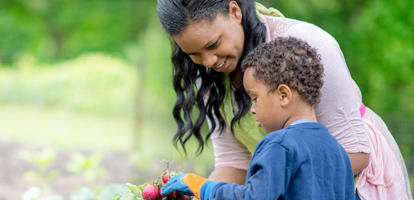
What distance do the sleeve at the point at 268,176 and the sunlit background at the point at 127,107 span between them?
59cm

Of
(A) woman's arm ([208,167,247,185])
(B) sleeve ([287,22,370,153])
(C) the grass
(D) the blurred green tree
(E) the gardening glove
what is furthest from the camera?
(D) the blurred green tree

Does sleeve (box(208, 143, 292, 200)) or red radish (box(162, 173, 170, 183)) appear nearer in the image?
sleeve (box(208, 143, 292, 200))

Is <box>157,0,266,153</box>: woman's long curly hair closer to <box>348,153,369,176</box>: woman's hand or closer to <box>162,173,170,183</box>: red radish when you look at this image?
<box>162,173,170,183</box>: red radish

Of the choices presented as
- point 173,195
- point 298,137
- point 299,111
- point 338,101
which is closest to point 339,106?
point 338,101

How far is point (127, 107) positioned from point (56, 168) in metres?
3.54

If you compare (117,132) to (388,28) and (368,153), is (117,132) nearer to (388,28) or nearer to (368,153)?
(388,28)

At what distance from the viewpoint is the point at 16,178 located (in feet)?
17.7

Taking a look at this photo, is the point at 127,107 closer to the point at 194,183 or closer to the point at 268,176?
the point at 194,183

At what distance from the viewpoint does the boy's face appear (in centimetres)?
165

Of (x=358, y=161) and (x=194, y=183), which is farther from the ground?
(x=194, y=183)

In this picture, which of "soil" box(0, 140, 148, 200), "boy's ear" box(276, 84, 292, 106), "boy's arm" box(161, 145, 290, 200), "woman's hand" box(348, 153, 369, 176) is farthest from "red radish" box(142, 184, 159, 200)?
"soil" box(0, 140, 148, 200)

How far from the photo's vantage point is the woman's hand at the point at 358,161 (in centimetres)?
177

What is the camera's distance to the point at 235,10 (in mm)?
1863

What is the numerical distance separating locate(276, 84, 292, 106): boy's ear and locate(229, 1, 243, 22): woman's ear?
0.37 meters
